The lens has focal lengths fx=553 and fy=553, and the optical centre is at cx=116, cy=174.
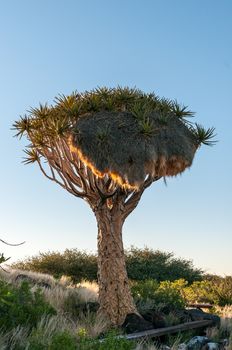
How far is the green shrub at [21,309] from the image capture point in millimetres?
9938

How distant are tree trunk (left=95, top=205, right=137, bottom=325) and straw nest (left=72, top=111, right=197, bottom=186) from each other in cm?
178

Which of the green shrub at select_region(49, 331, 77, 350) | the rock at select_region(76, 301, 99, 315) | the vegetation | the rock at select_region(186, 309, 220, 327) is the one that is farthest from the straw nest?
the green shrub at select_region(49, 331, 77, 350)

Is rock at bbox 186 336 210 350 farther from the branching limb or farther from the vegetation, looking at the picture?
the branching limb

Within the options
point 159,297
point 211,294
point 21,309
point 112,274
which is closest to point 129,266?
point 211,294

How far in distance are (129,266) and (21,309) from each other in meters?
25.1

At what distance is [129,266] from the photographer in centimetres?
3531

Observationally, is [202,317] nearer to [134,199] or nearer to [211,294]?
[134,199]

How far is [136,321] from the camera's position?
15.7m

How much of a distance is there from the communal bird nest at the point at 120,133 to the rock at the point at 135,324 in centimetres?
376

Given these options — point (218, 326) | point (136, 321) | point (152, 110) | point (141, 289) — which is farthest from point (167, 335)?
point (152, 110)

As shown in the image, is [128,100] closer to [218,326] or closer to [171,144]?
[171,144]

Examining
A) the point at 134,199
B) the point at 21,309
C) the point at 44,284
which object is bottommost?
the point at 21,309

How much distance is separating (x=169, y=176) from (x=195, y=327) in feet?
15.4

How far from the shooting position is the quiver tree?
16.0 meters
